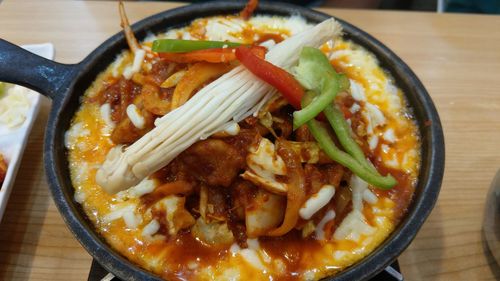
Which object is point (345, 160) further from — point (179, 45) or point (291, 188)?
point (179, 45)

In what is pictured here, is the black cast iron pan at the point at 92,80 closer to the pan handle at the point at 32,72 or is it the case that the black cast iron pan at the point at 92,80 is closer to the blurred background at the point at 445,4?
the pan handle at the point at 32,72

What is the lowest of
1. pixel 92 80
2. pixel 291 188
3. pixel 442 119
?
pixel 442 119

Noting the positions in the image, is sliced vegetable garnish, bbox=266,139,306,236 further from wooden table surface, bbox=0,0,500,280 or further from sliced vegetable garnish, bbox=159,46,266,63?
wooden table surface, bbox=0,0,500,280

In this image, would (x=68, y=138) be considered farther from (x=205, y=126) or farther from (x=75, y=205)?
(x=205, y=126)

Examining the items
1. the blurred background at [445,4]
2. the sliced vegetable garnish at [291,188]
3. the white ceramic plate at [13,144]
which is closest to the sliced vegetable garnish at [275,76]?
the sliced vegetable garnish at [291,188]

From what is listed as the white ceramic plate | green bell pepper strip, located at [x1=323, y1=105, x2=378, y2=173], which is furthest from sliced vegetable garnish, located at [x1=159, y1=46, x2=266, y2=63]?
the white ceramic plate

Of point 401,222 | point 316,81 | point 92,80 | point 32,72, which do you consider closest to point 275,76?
point 316,81
